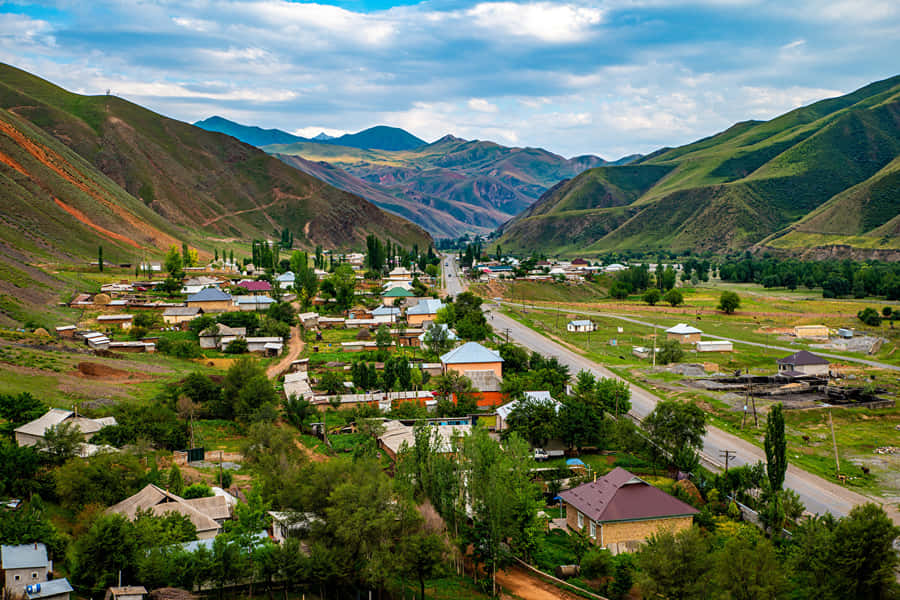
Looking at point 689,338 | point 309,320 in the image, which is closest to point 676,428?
point 689,338

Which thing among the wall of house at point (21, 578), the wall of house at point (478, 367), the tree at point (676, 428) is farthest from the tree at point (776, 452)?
the wall of house at point (21, 578)

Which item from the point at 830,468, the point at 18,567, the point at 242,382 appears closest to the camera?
the point at 18,567

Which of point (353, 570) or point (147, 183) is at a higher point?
point (147, 183)

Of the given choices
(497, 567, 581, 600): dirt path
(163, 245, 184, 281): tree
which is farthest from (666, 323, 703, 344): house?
(163, 245, 184, 281): tree

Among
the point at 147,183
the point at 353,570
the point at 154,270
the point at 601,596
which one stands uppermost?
the point at 147,183

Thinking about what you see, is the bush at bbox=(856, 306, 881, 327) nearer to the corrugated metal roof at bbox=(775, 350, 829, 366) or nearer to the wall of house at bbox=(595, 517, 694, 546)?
the corrugated metal roof at bbox=(775, 350, 829, 366)

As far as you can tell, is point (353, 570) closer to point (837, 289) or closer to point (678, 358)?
point (678, 358)

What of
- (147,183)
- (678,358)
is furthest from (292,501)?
(147,183)
